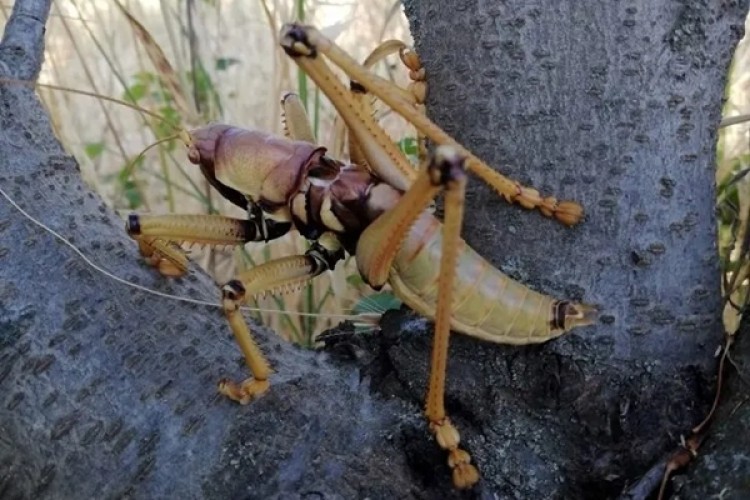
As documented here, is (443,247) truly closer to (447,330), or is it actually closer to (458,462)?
(447,330)

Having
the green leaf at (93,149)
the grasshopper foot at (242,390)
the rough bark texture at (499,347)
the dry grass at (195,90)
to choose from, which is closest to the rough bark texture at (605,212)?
the rough bark texture at (499,347)

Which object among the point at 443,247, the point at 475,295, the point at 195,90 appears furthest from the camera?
the point at 195,90

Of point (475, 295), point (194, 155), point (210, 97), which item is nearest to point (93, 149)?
point (210, 97)

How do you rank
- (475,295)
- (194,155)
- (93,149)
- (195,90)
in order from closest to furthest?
(475,295), (194,155), (195,90), (93,149)

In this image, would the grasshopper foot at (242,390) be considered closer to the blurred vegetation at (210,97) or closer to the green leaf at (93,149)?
the blurred vegetation at (210,97)

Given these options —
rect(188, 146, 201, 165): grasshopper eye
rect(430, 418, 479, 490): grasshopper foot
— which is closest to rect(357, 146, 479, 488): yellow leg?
rect(430, 418, 479, 490): grasshopper foot

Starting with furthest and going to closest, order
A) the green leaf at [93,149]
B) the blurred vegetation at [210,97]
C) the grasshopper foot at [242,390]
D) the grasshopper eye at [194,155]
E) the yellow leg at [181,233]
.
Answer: the green leaf at [93,149], the blurred vegetation at [210,97], the grasshopper eye at [194,155], the yellow leg at [181,233], the grasshopper foot at [242,390]
